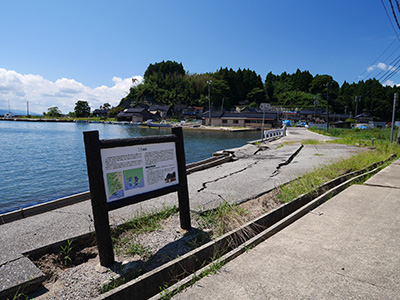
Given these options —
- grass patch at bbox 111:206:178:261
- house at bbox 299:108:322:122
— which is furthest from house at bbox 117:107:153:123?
grass patch at bbox 111:206:178:261

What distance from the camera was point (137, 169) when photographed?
332cm

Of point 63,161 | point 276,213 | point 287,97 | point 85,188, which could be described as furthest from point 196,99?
point 276,213

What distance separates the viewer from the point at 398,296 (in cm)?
231

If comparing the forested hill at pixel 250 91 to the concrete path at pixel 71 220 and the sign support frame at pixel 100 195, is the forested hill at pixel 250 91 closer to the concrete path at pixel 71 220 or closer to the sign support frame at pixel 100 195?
the concrete path at pixel 71 220

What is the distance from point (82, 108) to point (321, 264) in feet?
413

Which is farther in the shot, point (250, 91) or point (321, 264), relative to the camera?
point (250, 91)

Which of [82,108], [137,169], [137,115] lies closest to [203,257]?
[137,169]

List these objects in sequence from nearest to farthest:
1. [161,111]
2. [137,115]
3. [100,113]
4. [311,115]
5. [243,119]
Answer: [243,119] < [311,115] < [137,115] < [161,111] < [100,113]

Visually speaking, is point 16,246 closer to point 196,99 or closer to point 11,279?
point 11,279

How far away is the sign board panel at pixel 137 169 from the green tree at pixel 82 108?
12351cm

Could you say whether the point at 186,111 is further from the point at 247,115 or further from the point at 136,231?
the point at 136,231

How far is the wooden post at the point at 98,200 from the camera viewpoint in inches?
112

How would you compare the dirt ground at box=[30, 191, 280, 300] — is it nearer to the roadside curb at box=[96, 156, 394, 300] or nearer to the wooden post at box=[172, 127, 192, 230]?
the wooden post at box=[172, 127, 192, 230]

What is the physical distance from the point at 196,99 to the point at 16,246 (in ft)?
367
